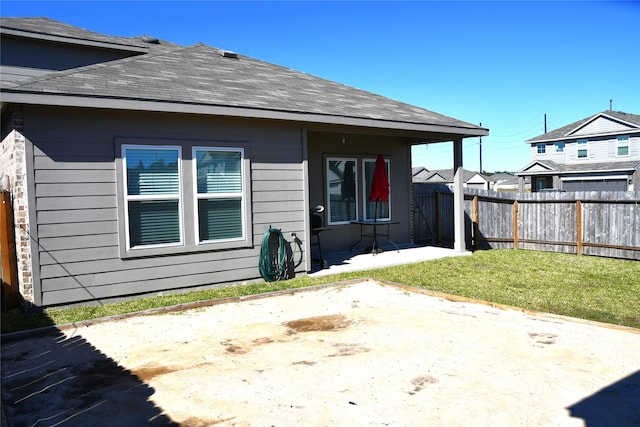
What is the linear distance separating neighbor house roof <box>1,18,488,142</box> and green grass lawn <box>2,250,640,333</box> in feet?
9.07

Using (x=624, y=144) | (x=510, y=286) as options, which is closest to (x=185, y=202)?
(x=510, y=286)

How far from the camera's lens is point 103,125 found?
266 inches

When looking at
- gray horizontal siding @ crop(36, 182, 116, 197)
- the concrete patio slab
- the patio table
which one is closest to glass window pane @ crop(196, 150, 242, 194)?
gray horizontal siding @ crop(36, 182, 116, 197)

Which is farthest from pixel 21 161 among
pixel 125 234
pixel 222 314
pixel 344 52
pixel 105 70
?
pixel 344 52

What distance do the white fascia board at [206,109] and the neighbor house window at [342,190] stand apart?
2.14 m

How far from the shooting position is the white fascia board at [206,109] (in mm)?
6008

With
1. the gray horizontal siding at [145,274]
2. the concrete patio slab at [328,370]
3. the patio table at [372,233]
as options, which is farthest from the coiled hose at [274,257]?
the patio table at [372,233]

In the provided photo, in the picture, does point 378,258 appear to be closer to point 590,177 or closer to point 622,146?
point 590,177

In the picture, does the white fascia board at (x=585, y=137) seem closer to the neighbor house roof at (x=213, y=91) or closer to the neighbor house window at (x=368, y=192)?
the neighbor house roof at (x=213, y=91)

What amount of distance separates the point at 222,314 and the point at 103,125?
316 centimetres

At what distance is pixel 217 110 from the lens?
24.1 ft

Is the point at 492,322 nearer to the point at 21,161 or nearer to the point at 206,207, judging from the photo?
the point at 206,207

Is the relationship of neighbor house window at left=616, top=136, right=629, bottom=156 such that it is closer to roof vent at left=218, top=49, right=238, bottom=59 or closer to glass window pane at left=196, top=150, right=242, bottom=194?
roof vent at left=218, top=49, right=238, bottom=59

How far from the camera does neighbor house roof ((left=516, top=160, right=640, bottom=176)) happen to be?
30.8 m
